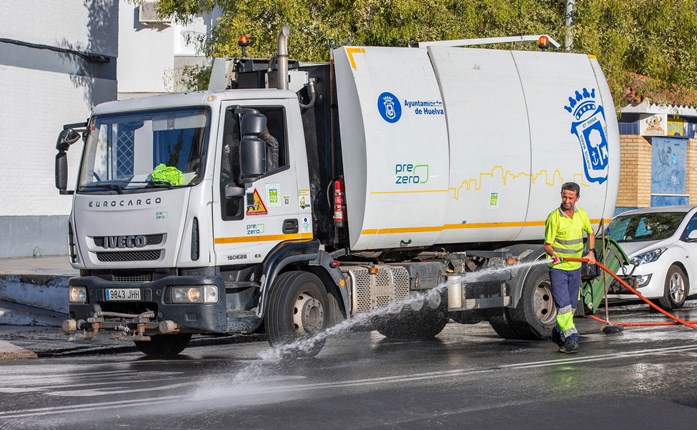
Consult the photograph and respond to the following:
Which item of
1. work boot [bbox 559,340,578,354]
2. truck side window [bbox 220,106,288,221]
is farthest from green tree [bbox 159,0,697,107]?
work boot [bbox 559,340,578,354]

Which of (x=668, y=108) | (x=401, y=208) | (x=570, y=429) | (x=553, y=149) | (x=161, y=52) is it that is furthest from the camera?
(x=161, y=52)

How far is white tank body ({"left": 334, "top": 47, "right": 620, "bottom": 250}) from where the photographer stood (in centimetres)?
1249

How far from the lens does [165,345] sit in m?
13.0

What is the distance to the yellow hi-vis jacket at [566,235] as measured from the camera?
12586 millimetres

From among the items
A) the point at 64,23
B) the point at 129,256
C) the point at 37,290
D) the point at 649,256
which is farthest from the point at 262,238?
the point at 64,23

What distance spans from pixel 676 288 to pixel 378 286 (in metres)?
7.15

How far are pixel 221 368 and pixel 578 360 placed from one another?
3.31 metres

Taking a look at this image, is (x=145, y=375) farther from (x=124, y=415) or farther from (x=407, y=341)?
(x=407, y=341)

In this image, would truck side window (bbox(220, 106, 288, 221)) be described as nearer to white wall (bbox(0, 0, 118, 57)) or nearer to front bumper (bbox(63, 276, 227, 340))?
front bumper (bbox(63, 276, 227, 340))

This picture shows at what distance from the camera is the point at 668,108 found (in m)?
29.7

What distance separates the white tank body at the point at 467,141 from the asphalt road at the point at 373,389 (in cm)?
139

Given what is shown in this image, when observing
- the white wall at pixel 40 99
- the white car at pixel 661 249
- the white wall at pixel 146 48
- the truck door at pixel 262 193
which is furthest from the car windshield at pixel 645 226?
the white wall at pixel 146 48

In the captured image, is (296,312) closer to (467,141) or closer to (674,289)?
(467,141)

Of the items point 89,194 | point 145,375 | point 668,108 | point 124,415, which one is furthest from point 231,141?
point 668,108
